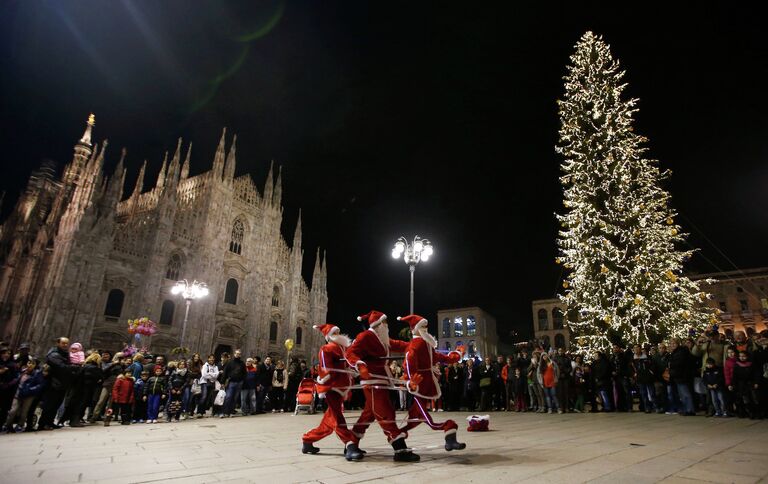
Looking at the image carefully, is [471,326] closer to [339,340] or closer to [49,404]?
[49,404]

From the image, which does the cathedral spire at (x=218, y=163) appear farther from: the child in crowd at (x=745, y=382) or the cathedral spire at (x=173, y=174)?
the child in crowd at (x=745, y=382)

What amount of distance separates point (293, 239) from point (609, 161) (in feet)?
116

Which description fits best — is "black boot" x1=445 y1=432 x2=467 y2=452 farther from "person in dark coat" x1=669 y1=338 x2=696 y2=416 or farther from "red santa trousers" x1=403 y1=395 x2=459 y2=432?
"person in dark coat" x1=669 y1=338 x2=696 y2=416

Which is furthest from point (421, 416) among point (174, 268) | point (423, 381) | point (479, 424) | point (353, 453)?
point (174, 268)

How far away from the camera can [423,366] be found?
459cm

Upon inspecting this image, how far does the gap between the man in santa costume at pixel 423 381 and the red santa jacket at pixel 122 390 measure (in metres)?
8.31

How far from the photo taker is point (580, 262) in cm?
1259

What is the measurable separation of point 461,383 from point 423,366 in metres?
9.28

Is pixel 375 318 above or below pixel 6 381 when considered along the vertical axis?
above

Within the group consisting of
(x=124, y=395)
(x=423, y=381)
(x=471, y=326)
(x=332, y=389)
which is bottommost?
(x=124, y=395)

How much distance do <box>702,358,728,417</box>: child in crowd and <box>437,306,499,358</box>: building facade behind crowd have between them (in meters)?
48.1

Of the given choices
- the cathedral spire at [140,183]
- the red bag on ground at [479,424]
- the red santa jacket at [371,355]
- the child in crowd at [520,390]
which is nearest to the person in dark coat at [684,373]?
the child in crowd at [520,390]

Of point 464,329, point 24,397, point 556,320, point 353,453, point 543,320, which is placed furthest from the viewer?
point 464,329

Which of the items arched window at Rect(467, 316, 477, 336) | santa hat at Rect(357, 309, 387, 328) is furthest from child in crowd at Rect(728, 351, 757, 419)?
arched window at Rect(467, 316, 477, 336)
